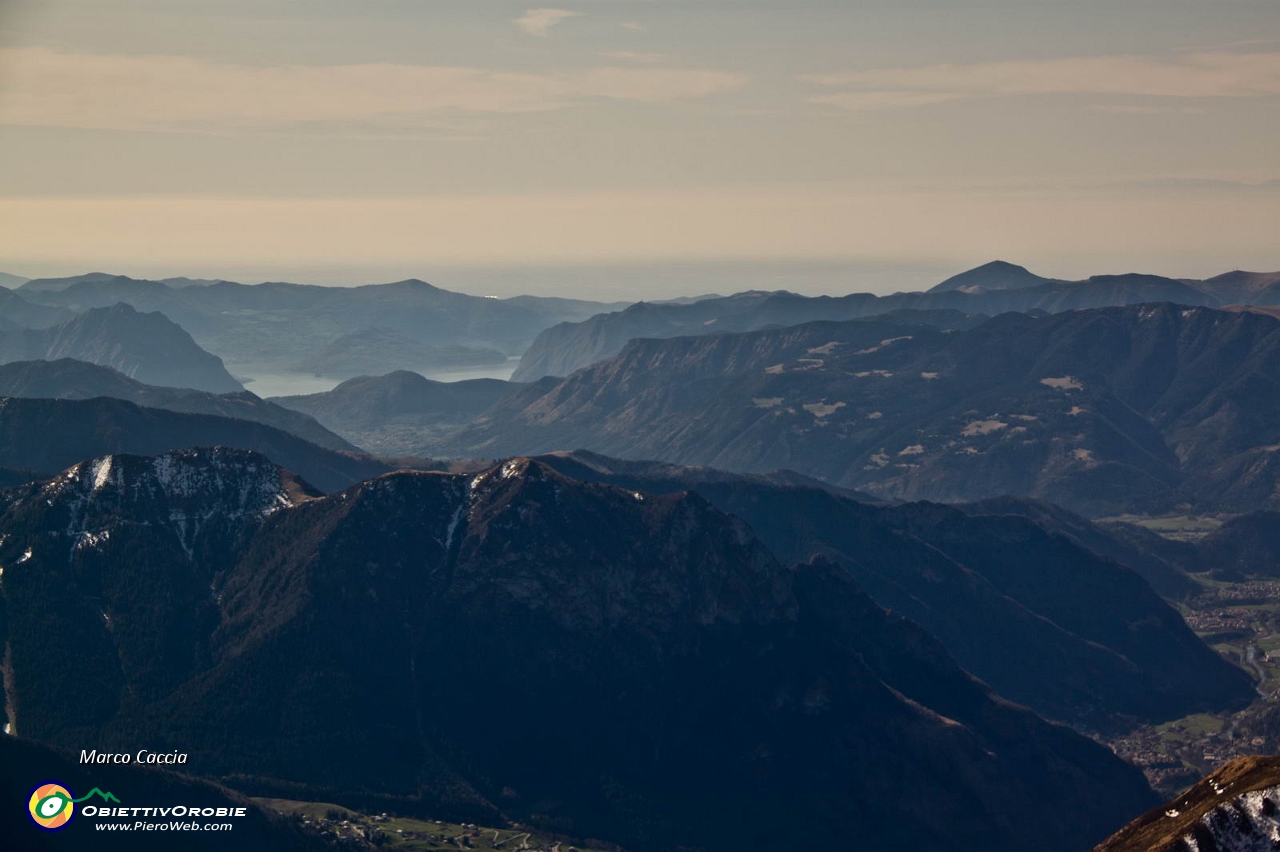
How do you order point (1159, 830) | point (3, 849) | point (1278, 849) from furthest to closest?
point (3, 849) → point (1159, 830) → point (1278, 849)

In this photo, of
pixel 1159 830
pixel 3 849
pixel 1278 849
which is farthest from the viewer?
pixel 3 849

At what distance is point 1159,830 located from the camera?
557 feet

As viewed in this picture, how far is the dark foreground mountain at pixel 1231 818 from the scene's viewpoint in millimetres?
155250

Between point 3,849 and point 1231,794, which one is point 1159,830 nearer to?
point 1231,794

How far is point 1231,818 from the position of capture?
15688 cm

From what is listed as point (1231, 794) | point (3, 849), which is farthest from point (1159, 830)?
point (3, 849)

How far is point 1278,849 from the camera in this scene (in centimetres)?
15362

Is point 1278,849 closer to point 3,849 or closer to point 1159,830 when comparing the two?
point 1159,830

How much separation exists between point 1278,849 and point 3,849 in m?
155

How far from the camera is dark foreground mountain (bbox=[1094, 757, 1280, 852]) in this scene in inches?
6112

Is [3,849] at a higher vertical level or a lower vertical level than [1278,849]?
lower

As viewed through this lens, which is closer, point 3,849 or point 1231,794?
point 1231,794

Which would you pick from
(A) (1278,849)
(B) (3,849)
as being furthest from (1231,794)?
(B) (3,849)

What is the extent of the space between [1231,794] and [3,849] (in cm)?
15189
